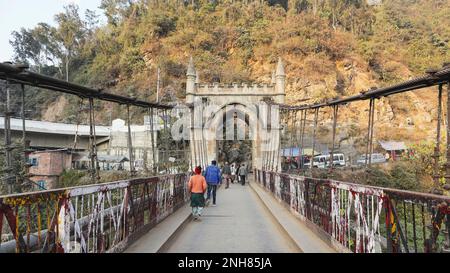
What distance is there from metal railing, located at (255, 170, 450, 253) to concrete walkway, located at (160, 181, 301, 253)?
76 centimetres

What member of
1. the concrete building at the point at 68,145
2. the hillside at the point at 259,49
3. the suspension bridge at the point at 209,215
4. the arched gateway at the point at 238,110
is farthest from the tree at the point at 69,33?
the suspension bridge at the point at 209,215

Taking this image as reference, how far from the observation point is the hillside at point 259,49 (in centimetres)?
3884

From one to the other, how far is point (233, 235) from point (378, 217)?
3264mm

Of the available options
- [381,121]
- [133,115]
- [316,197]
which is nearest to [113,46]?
[133,115]

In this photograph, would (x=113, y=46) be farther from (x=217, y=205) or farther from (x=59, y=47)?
(x=217, y=205)

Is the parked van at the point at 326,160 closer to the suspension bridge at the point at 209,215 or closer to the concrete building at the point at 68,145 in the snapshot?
the concrete building at the point at 68,145

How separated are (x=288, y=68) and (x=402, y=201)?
126ft

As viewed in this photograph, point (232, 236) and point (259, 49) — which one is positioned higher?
point (259, 49)

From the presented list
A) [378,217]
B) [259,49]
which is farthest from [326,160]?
[378,217]

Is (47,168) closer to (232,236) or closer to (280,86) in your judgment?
(280,86)

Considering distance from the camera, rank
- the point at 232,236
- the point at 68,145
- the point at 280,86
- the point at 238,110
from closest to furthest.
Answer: the point at 232,236 < the point at 68,145 < the point at 280,86 < the point at 238,110

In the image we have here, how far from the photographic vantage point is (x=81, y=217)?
3.99m

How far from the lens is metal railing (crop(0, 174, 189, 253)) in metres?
2.96

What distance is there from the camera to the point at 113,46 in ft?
165
